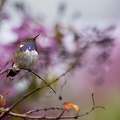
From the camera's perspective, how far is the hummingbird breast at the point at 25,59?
77 cm

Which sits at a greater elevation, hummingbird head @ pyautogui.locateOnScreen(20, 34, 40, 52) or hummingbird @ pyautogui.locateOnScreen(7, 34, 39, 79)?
hummingbird head @ pyautogui.locateOnScreen(20, 34, 40, 52)

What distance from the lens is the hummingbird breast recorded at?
2.52ft

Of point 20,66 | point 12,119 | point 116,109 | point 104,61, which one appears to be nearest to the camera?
point 20,66

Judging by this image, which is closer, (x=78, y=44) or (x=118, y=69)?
(x=78, y=44)

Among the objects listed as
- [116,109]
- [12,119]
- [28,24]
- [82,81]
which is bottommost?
[12,119]

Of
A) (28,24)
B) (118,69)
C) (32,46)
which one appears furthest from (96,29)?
(118,69)

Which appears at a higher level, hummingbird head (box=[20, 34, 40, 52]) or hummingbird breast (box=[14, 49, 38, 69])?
hummingbird head (box=[20, 34, 40, 52])

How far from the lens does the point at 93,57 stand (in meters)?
1.24

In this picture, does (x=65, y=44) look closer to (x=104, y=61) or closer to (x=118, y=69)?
(x=104, y=61)

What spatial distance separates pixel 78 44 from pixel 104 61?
0.07 metres

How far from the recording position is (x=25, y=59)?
0.77 metres

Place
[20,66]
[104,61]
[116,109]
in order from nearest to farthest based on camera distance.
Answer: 1. [20,66]
2. [104,61]
3. [116,109]

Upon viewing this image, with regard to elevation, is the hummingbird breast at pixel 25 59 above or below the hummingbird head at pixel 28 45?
below

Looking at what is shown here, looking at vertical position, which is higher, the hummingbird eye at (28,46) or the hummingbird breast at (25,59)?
the hummingbird eye at (28,46)
